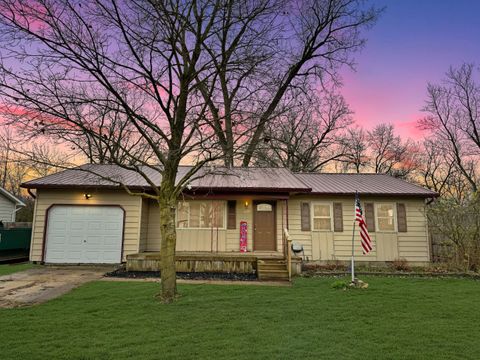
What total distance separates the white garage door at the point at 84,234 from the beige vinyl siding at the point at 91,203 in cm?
20

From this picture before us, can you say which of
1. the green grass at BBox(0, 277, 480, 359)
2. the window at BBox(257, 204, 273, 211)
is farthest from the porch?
the green grass at BBox(0, 277, 480, 359)

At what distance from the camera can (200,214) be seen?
39.2 ft

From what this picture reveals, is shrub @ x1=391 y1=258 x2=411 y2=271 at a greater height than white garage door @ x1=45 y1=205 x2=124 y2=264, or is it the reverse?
white garage door @ x1=45 y1=205 x2=124 y2=264

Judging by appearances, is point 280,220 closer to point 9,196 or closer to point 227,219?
point 227,219

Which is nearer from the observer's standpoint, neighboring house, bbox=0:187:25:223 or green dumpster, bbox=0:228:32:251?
green dumpster, bbox=0:228:32:251

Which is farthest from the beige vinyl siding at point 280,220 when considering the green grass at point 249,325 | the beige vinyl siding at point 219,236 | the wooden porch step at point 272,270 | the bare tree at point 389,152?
the bare tree at point 389,152

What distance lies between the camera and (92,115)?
6.48m

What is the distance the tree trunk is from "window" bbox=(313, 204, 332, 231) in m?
Answer: 6.80

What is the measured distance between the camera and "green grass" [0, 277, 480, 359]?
3988mm

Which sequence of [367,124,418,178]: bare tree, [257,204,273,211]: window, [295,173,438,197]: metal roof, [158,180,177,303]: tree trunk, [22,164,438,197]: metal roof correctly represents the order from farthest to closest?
1. [367,124,418,178]: bare tree
2. [257,204,273,211]: window
3. [295,173,438,197]: metal roof
4. [22,164,438,197]: metal roof
5. [158,180,177,303]: tree trunk

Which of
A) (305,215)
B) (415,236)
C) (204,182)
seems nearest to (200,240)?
(204,182)

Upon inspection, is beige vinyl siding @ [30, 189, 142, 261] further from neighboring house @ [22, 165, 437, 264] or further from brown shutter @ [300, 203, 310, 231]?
brown shutter @ [300, 203, 310, 231]

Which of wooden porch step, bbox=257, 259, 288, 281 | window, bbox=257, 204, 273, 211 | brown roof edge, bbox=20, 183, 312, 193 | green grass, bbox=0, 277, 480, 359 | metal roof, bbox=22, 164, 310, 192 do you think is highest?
metal roof, bbox=22, 164, 310, 192

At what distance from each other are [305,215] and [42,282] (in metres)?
8.95
